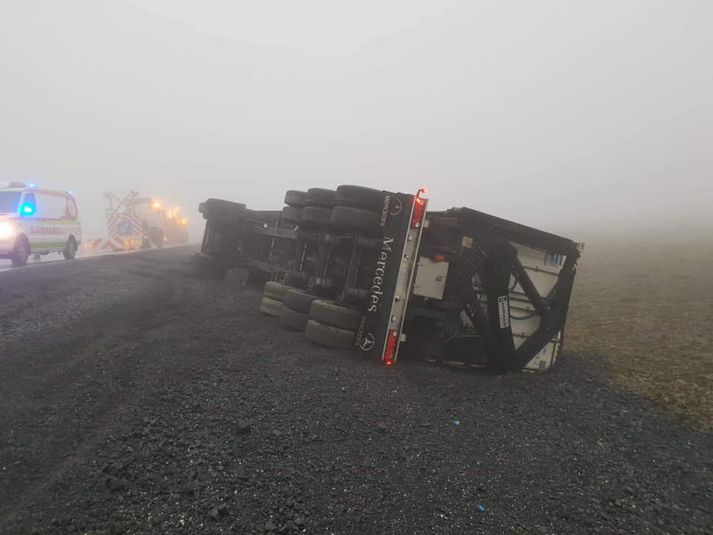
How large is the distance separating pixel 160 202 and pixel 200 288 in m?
21.2

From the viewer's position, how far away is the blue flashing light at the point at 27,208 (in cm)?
1120

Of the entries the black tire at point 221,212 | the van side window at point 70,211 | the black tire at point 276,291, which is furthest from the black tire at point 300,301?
the van side window at point 70,211

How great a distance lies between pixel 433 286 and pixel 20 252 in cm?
1215

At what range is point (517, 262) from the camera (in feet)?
17.3

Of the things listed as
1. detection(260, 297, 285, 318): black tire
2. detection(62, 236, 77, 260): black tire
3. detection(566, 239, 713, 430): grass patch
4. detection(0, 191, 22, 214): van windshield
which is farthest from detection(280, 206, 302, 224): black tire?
detection(62, 236, 77, 260): black tire

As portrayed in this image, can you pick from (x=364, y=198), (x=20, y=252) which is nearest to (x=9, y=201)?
(x=20, y=252)

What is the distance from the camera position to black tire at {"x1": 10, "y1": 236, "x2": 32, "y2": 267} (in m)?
10.7

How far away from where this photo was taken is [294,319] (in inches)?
234

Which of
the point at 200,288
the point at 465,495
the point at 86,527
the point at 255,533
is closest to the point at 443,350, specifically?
the point at 465,495

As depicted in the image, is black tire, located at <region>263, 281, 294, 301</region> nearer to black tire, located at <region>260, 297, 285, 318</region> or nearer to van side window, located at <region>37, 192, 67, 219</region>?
black tire, located at <region>260, 297, 285, 318</region>

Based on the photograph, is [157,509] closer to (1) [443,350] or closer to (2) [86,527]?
(2) [86,527]

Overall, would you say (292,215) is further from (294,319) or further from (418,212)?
(418,212)

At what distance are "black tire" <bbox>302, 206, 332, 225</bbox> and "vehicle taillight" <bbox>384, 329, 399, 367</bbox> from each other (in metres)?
2.23

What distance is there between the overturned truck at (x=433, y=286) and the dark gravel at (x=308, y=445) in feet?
1.25
